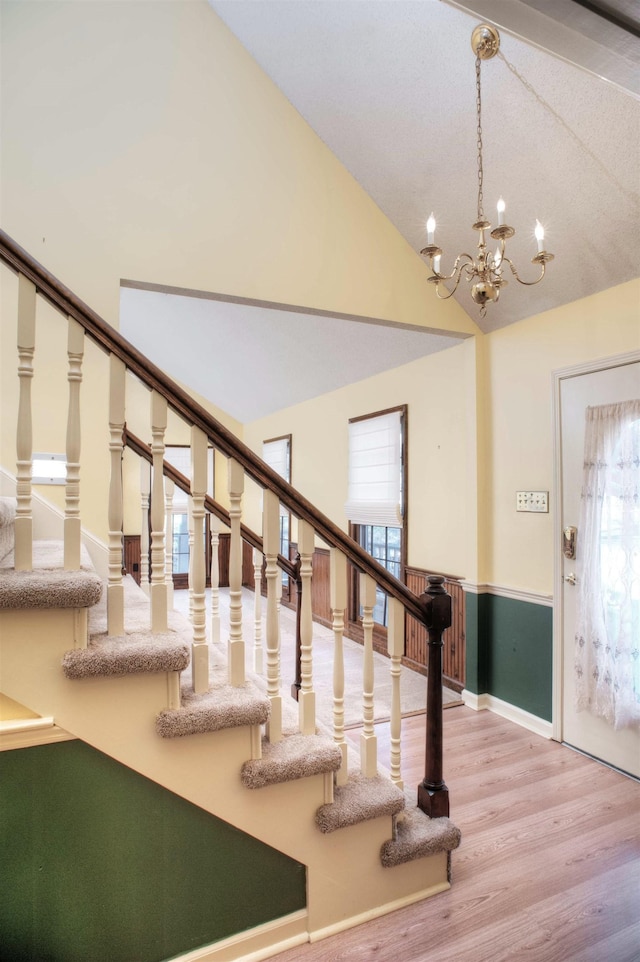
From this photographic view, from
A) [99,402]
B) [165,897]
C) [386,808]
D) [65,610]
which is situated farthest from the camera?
[99,402]

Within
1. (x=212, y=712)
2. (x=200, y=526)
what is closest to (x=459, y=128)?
(x=200, y=526)

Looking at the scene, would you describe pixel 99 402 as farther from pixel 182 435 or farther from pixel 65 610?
pixel 182 435

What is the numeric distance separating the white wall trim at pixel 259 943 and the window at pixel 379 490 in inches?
105

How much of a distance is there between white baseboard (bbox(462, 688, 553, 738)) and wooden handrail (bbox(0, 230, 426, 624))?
6.28 feet

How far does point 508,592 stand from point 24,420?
9.25ft

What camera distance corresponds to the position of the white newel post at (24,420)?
137 cm

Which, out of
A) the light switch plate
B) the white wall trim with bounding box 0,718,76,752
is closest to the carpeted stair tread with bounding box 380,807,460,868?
the white wall trim with bounding box 0,718,76,752

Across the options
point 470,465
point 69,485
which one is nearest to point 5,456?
point 69,485

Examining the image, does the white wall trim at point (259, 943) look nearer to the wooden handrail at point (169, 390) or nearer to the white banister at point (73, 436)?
the wooden handrail at point (169, 390)

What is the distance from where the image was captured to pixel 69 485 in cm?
140

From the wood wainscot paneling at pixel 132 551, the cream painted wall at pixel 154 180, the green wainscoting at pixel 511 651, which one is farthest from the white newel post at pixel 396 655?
the wood wainscot paneling at pixel 132 551

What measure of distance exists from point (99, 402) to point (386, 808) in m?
1.96

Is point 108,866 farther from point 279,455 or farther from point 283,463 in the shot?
point 279,455

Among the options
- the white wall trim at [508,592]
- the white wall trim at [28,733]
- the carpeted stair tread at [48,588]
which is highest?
the carpeted stair tread at [48,588]
